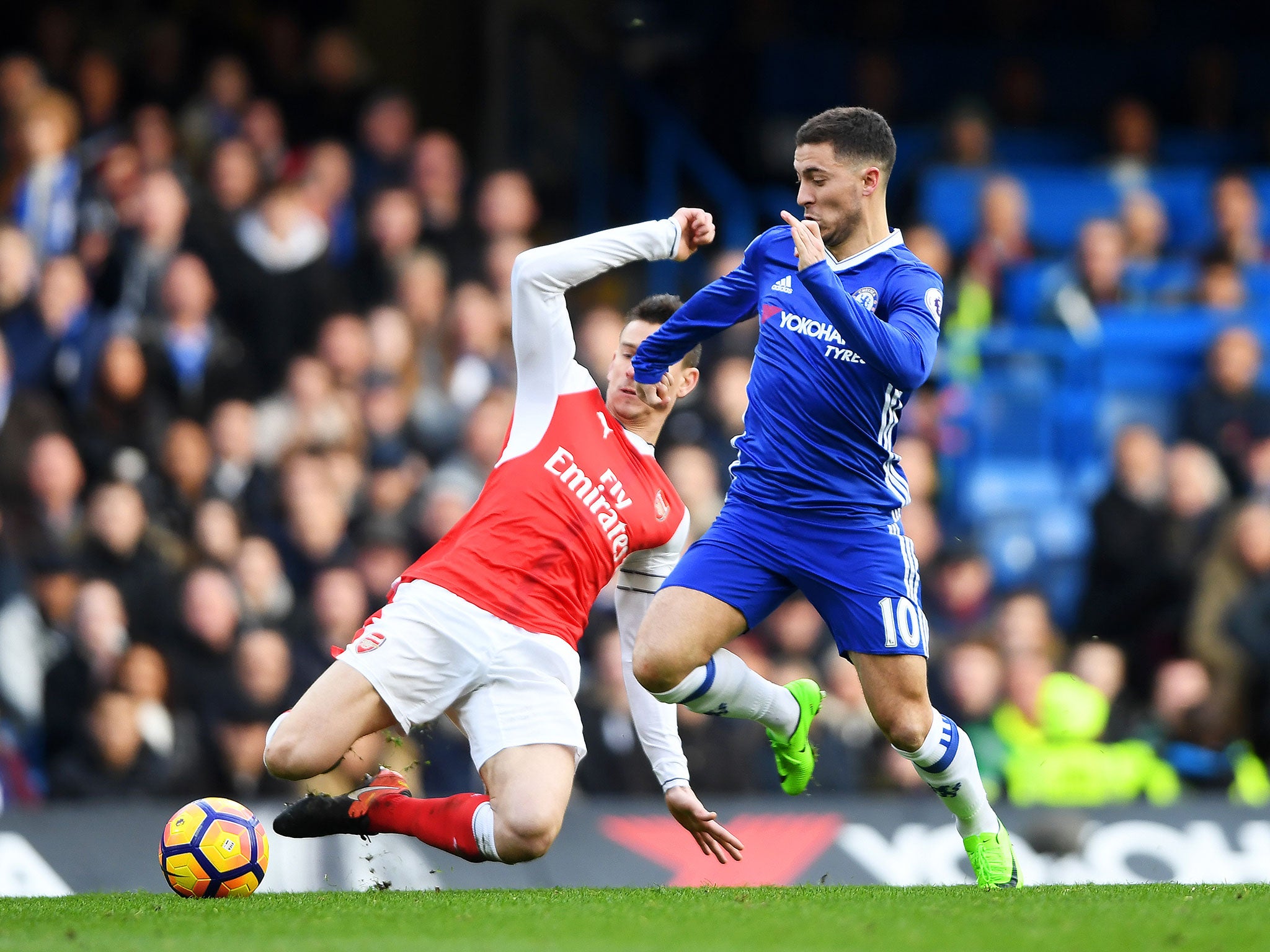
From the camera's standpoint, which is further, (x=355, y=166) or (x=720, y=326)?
(x=355, y=166)

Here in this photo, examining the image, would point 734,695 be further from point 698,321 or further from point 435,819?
point 698,321

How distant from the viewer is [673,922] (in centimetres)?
552

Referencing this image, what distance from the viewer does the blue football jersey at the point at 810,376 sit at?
6.13 metres

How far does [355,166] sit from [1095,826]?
6.55 m

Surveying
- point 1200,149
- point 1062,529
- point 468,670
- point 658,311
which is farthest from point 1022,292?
point 468,670

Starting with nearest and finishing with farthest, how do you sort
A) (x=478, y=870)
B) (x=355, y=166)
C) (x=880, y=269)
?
(x=880, y=269) → (x=478, y=870) → (x=355, y=166)

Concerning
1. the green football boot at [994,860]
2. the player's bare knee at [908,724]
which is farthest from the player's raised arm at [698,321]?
the green football boot at [994,860]

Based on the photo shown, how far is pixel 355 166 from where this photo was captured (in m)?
11.9

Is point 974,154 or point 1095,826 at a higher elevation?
point 974,154

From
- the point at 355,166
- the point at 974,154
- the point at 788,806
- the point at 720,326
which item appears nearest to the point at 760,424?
the point at 720,326

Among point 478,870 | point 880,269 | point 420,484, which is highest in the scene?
point 880,269

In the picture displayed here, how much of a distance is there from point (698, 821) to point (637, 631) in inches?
29.4

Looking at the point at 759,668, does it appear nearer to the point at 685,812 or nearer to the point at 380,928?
the point at 685,812

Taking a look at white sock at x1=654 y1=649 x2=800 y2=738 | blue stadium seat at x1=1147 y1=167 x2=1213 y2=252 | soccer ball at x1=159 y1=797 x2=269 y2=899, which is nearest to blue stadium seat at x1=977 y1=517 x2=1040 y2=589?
blue stadium seat at x1=1147 y1=167 x2=1213 y2=252
